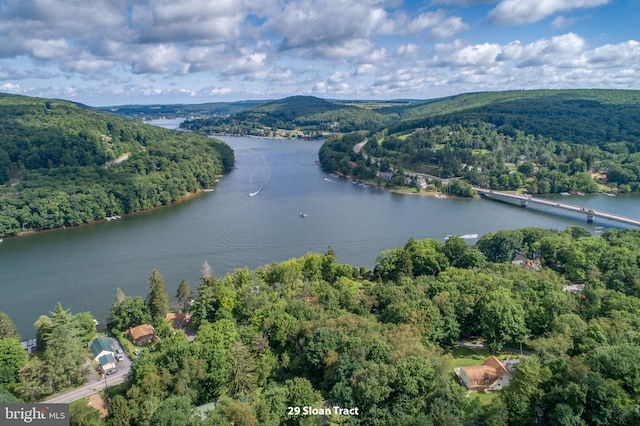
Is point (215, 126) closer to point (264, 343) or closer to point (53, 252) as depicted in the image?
point (53, 252)

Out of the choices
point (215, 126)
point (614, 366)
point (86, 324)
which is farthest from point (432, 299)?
point (215, 126)

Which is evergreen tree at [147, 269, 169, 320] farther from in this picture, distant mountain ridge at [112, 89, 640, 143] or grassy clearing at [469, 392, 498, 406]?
distant mountain ridge at [112, 89, 640, 143]

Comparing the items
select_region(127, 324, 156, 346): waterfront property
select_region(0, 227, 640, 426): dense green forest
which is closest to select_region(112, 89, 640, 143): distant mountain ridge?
select_region(0, 227, 640, 426): dense green forest

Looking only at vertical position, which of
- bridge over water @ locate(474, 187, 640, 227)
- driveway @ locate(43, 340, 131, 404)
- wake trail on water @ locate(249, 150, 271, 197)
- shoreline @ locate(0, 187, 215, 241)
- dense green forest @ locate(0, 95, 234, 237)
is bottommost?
bridge over water @ locate(474, 187, 640, 227)

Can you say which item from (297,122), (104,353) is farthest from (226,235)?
(297,122)

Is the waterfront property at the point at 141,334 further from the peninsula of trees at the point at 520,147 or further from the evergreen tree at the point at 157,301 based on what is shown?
the peninsula of trees at the point at 520,147
